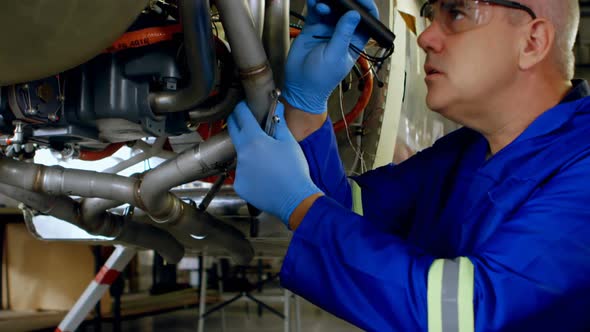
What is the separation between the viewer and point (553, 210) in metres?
0.59

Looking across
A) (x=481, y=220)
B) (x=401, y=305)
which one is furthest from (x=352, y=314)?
(x=481, y=220)

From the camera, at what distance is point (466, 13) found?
74cm

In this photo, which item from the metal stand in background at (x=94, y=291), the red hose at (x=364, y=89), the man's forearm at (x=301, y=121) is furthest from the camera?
the metal stand in background at (x=94, y=291)

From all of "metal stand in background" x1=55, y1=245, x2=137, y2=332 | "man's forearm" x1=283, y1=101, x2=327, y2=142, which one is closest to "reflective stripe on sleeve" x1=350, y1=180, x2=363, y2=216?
"man's forearm" x1=283, y1=101, x2=327, y2=142

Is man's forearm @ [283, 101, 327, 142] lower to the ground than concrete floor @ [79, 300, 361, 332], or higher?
higher

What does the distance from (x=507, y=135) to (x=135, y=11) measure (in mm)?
561

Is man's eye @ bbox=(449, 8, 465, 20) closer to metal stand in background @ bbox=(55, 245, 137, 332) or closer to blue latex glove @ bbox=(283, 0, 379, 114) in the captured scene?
blue latex glove @ bbox=(283, 0, 379, 114)

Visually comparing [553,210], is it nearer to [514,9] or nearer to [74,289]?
[514,9]

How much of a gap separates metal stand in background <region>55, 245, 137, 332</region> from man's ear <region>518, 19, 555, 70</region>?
1.73 metres

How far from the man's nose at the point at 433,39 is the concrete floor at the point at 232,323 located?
2.78 metres

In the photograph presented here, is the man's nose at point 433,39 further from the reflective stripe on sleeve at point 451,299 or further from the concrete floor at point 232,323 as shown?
the concrete floor at point 232,323

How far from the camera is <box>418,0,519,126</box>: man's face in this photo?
0.73m

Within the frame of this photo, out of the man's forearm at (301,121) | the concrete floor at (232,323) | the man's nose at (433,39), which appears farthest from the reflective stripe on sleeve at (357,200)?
the concrete floor at (232,323)

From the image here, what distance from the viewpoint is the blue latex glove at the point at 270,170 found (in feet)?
2.38
